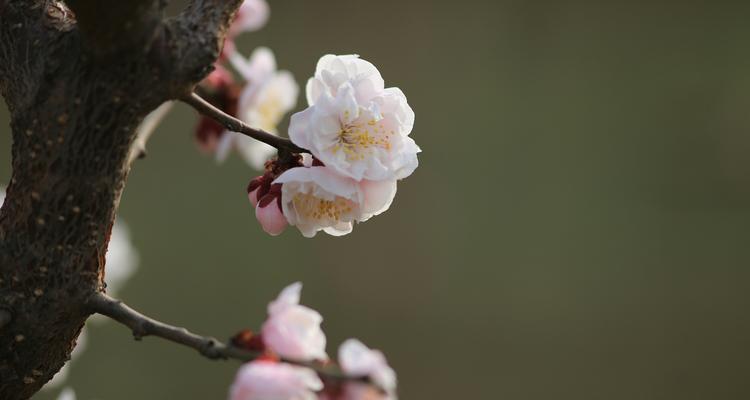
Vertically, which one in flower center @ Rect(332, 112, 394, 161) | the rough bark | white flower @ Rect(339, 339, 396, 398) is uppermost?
flower center @ Rect(332, 112, 394, 161)

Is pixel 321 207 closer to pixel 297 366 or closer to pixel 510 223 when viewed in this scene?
pixel 297 366

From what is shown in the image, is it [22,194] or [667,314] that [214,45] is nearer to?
[22,194]

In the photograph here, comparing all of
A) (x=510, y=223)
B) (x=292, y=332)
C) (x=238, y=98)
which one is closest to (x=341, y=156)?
(x=292, y=332)

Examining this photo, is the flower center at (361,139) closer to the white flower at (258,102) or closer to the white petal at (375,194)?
Result: the white petal at (375,194)

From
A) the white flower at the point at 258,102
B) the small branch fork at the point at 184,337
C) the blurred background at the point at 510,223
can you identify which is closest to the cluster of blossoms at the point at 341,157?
the small branch fork at the point at 184,337

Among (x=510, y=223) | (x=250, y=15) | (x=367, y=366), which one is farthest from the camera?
(x=510, y=223)

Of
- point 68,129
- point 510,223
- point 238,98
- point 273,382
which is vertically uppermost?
point 510,223

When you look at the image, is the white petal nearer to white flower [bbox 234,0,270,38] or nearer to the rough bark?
the rough bark

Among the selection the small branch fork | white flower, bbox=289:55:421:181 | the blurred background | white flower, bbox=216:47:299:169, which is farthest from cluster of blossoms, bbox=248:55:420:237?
the blurred background
